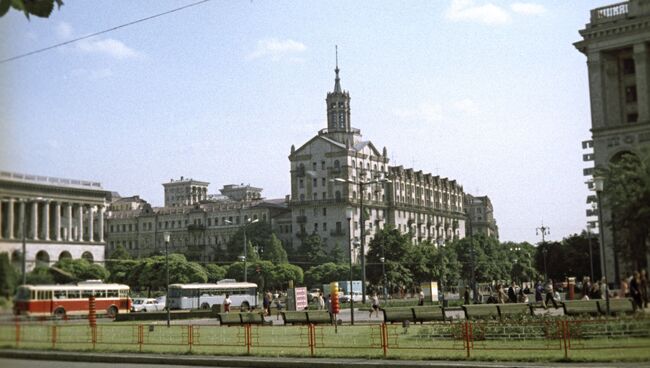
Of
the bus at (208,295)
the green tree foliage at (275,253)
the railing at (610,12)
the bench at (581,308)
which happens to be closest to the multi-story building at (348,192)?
the green tree foliage at (275,253)

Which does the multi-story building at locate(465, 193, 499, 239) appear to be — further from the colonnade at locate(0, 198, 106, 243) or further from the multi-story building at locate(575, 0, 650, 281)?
the colonnade at locate(0, 198, 106, 243)

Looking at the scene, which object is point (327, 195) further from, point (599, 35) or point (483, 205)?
point (483, 205)

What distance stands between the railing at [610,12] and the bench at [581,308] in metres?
43.1

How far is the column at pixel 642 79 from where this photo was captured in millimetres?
61250

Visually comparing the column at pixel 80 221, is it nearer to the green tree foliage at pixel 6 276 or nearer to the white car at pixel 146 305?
the green tree foliage at pixel 6 276

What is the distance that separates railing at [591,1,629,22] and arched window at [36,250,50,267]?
219 feet

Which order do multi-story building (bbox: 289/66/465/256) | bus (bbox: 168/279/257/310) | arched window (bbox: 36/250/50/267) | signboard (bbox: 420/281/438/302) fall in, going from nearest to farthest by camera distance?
1. arched window (bbox: 36/250/50/267)
2. signboard (bbox: 420/281/438/302)
3. bus (bbox: 168/279/257/310)
4. multi-story building (bbox: 289/66/465/256)

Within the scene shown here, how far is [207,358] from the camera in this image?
2062cm

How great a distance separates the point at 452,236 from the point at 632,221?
367ft

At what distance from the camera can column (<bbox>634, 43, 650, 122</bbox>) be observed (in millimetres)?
61250

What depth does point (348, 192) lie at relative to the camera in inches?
4727

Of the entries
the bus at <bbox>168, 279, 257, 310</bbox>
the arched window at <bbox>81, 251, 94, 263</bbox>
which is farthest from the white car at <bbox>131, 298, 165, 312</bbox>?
the arched window at <bbox>81, 251, 94, 263</bbox>

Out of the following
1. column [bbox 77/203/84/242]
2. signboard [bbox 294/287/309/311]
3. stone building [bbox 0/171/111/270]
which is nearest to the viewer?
stone building [bbox 0/171/111/270]

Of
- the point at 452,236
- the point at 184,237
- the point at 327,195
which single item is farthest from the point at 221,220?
the point at 452,236
